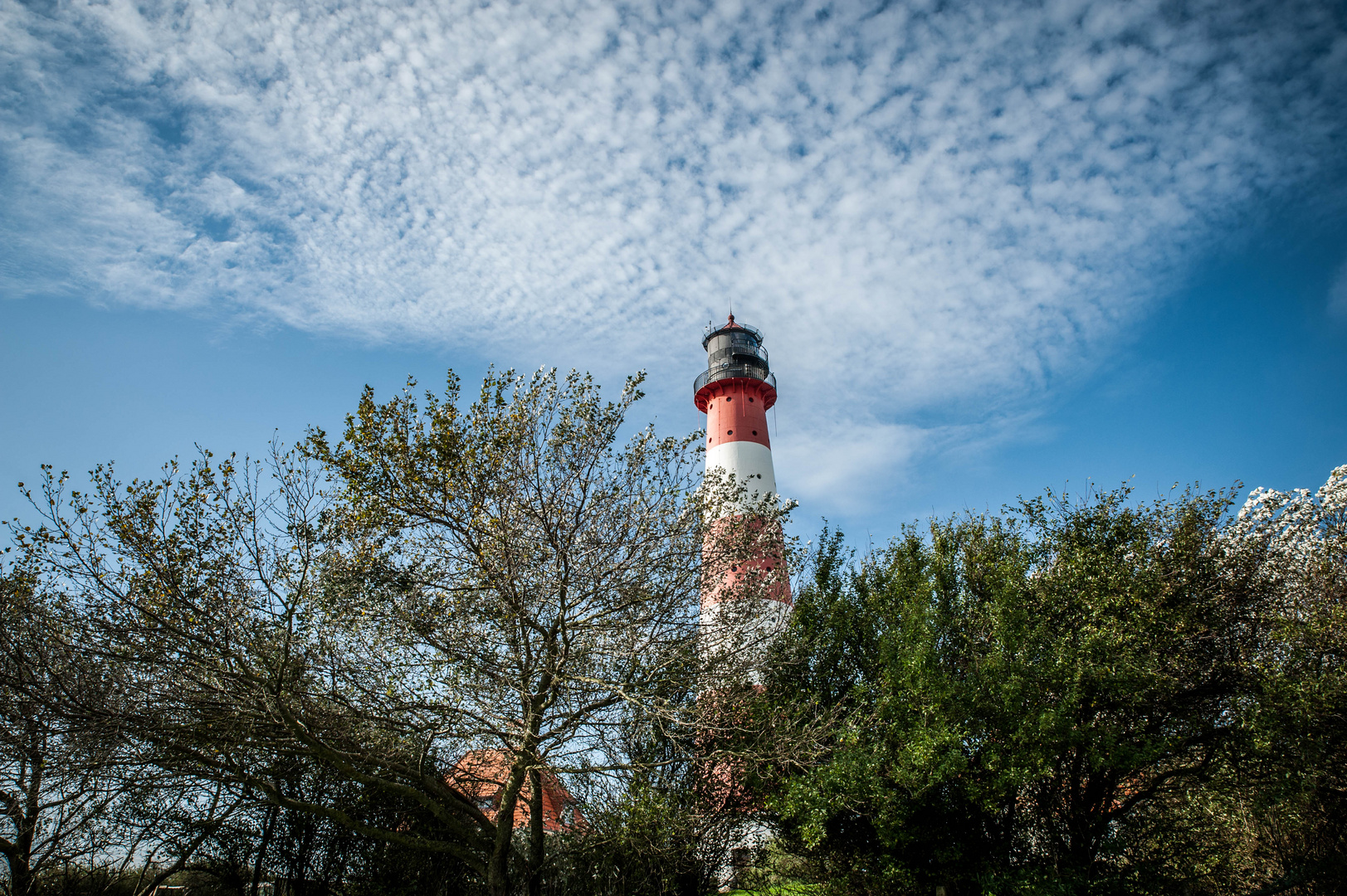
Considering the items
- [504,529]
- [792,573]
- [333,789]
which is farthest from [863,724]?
[333,789]

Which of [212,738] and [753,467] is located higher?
[753,467]

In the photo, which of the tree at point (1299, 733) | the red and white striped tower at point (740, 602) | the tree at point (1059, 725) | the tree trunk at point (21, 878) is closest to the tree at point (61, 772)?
the tree trunk at point (21, 878)

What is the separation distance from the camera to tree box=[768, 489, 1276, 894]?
9.72 m

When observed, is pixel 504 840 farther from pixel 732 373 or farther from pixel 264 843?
pixel 732 373

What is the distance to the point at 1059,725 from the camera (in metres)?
9.33

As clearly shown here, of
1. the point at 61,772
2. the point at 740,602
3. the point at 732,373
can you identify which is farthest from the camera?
the point at 732,373

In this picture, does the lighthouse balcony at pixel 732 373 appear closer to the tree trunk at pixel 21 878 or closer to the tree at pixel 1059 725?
the tree at pixel 1059 725

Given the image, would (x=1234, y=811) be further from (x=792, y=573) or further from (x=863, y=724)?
(x=792, y=573)

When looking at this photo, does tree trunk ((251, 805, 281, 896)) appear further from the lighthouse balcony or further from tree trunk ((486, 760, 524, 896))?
the lighthouse balcony

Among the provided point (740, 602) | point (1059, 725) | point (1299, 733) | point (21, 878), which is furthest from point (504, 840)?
point (1299, 733)

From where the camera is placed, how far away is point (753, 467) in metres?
21.3

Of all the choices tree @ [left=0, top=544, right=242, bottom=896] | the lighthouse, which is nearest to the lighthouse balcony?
the lighthouse

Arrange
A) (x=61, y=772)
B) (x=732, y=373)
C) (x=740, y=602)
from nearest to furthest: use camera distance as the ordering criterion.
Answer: (x=61, y=772) → (x=740, y=602) → (x=732, y=373)

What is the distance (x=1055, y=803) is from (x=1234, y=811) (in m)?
2.75
